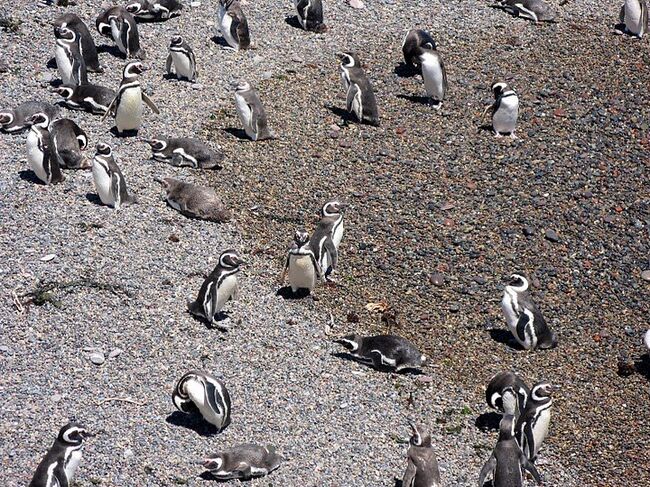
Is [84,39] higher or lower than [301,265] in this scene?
lower

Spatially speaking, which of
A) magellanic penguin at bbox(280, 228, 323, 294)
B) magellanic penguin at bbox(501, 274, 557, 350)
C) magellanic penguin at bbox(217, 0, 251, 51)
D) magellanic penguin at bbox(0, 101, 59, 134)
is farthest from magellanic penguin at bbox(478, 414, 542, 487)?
magellanic penguin at bbox(217, 0, 251, 51)

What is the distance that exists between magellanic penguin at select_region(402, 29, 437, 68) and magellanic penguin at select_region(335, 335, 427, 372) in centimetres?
618

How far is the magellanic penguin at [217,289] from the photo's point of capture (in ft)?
37.8

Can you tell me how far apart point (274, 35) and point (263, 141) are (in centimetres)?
317

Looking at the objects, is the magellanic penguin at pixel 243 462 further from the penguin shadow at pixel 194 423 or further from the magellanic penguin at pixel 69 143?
the magellanic penguin at pixel 69 143

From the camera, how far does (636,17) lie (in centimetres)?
1806

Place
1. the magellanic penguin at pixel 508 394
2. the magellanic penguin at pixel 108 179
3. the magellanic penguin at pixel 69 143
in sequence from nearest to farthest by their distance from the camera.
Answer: the magellanic penguin at pixel 508 394
the magellanic penguin at pixel 108 179
the magellanic penguin at pixel 69 143

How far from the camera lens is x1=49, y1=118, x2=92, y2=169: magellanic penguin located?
13.7 meters

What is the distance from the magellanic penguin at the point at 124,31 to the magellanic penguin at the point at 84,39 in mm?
351

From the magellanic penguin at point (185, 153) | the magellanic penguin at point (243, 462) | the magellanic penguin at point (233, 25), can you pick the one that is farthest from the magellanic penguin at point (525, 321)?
the magellanic penguin at point (233, 25)

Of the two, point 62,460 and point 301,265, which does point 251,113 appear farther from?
point 62,460

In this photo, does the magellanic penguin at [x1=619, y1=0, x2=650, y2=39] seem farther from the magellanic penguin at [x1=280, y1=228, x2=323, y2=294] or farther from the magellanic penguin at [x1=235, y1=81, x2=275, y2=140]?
the magellanic penguin at [x1=280, y1=228, x2=323, y2=294]

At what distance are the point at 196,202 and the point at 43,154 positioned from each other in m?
1.76

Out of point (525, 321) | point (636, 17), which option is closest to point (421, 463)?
point (525, 321)
